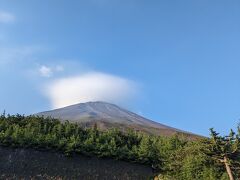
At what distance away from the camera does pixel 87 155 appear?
98.8ft

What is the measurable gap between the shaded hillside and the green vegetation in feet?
1.31

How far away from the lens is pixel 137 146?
110 ft

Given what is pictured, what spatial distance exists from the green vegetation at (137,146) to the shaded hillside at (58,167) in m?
0.40

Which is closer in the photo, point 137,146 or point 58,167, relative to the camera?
point 58,167

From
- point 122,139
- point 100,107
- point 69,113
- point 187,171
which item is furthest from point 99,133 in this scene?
point 100,107

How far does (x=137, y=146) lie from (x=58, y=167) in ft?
22.4

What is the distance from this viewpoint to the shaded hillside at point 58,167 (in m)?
27.9

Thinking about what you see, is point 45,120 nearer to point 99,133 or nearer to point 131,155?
point 99,133

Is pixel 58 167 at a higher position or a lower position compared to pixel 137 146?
lower

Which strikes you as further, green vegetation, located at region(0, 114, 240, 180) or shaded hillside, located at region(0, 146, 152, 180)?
shaded hillside, located at region(0, 146, 152, 180)

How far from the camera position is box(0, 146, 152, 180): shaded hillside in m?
27.9

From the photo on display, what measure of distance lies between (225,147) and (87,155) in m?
9.01

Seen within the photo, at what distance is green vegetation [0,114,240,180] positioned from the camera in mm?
26938

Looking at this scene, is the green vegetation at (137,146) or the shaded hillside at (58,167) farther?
the shaded hillside at (58,167)
